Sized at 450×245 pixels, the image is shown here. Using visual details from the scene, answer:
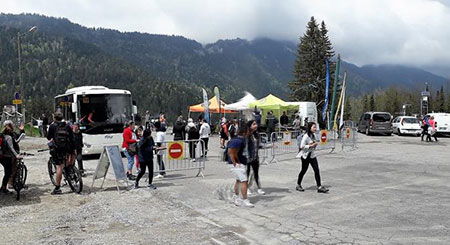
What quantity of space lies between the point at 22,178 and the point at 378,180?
30.1ft

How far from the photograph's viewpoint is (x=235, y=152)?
8.21m

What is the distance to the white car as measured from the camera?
31.6 metres

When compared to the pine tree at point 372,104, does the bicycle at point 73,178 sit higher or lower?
lower

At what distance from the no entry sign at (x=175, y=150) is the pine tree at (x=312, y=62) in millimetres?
43972

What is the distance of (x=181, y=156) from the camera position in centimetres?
1188

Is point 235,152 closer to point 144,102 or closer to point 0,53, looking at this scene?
point 144,102

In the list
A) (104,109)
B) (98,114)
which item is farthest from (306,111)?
(98,114)

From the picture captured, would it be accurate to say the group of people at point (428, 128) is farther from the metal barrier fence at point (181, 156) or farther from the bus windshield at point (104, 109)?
the bus windshield at point (104, 109)

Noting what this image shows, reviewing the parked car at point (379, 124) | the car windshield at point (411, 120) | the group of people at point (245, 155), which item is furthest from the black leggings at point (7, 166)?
the car windshield at point (411, 120)

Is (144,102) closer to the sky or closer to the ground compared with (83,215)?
closer to the sky

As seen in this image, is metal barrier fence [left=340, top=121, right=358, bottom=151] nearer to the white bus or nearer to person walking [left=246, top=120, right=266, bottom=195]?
the white bus

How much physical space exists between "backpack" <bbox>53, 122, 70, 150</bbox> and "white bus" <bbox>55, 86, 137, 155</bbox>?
7448 mm

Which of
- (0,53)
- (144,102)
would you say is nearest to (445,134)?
(144,102)

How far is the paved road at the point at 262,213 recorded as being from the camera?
6145mm
